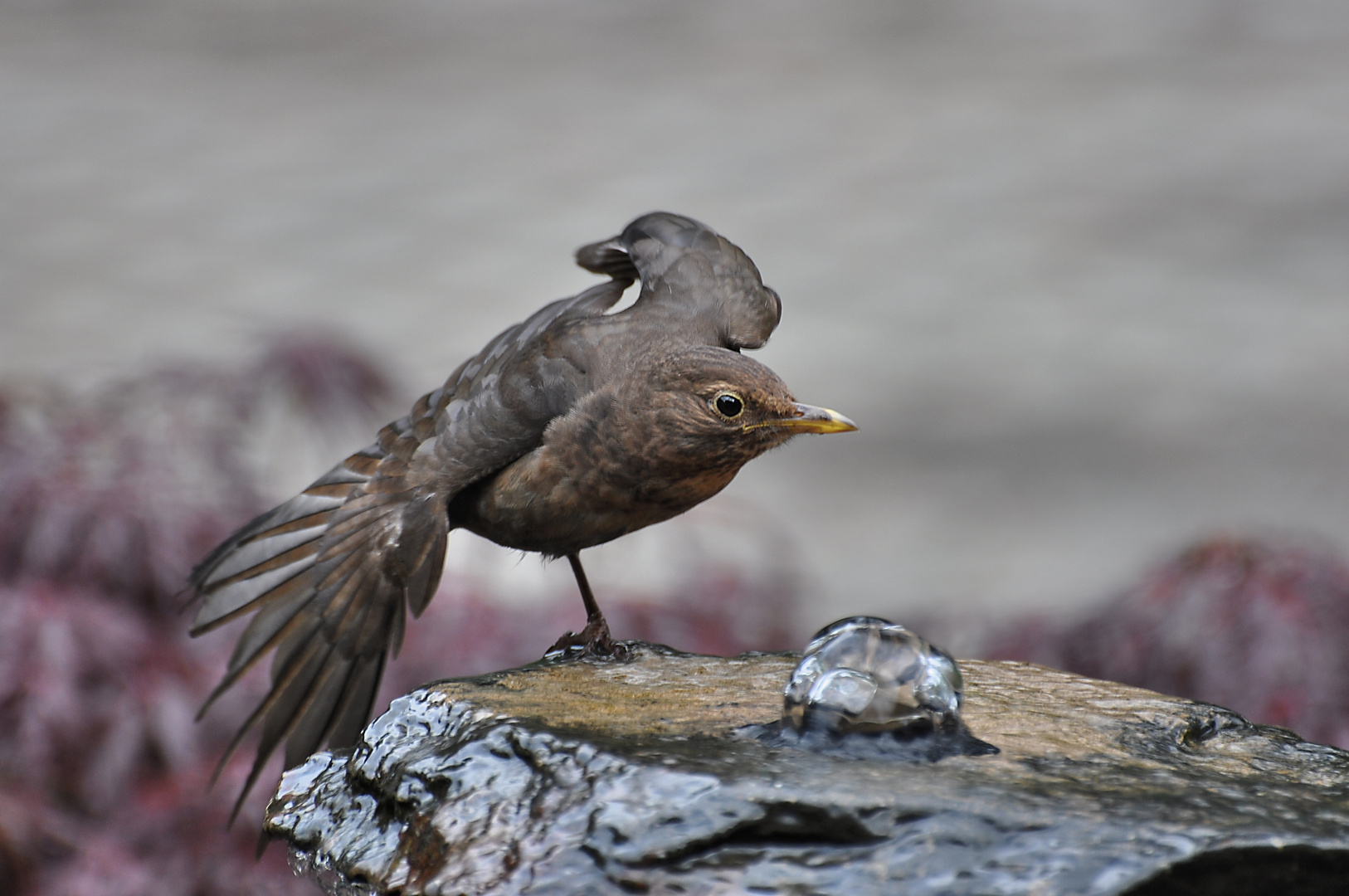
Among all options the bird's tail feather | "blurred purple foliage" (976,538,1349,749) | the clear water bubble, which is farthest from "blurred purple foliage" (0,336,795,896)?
the clear water bubble

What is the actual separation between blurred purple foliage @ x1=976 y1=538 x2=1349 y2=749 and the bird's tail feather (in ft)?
5.04

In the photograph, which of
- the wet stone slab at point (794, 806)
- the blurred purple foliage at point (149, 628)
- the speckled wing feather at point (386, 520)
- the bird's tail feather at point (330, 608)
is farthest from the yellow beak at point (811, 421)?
the blurred purple foliage at point (149, 628)

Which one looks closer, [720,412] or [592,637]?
[720,412]

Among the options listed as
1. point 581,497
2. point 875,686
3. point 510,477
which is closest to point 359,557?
point 510,477

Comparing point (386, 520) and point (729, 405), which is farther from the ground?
point (729, 405)

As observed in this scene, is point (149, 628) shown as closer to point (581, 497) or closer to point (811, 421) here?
point (581, 497)

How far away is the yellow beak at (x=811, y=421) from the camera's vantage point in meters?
2.54

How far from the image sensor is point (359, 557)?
276 cm

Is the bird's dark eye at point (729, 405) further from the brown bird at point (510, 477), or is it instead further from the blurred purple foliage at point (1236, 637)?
the blurred purple foliage at point (1236, 637)

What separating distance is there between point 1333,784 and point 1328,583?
4.54 ft

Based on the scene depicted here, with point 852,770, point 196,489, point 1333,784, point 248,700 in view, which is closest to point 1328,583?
point 1333,784

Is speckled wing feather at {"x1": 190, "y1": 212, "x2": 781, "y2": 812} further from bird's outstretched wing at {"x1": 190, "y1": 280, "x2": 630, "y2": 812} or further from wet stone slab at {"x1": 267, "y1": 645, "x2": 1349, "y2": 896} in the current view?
wet stone slab at {"x1": 267, "y1": 645, "x2": 1349, "y2": 896}

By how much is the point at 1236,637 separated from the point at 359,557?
193 centimetres

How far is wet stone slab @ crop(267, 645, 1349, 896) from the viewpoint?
175 centimetres
